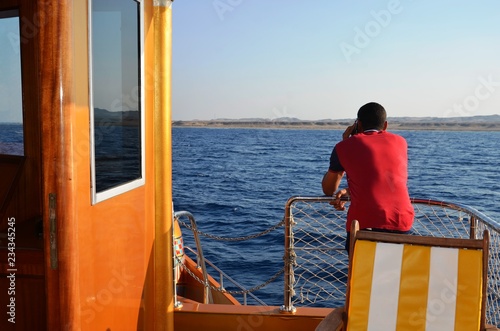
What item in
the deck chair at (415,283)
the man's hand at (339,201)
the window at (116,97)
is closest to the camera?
the window at (116,97)

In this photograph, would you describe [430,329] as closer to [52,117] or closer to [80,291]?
[80,291]

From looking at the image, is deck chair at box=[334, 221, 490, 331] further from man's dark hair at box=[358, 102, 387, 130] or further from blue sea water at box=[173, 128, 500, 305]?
blue sea water at box=[173, 128, 500, 305]

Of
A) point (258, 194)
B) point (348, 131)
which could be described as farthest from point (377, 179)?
point (258, 194)

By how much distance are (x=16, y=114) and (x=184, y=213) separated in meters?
1.40

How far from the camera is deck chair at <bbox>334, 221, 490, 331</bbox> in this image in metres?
2.45

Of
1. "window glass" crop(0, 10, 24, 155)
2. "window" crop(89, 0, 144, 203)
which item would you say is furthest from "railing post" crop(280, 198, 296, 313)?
"window glass" crop(0, 10, 24, 155)

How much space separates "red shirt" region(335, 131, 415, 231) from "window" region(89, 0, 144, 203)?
1213 millimetres

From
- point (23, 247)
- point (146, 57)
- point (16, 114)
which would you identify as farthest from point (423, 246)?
point (16, 114)

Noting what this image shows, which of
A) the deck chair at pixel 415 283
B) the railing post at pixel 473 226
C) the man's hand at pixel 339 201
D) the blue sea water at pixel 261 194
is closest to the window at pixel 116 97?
the deck chair at pixel 415 283

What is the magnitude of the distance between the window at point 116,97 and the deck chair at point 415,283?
1.25 m

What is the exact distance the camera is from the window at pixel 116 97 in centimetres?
224

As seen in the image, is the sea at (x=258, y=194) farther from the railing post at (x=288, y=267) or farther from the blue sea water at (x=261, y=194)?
the railing post at (x=288, y=267)

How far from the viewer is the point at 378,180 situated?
9.59ft

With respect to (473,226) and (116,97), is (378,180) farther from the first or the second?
(116,97)
